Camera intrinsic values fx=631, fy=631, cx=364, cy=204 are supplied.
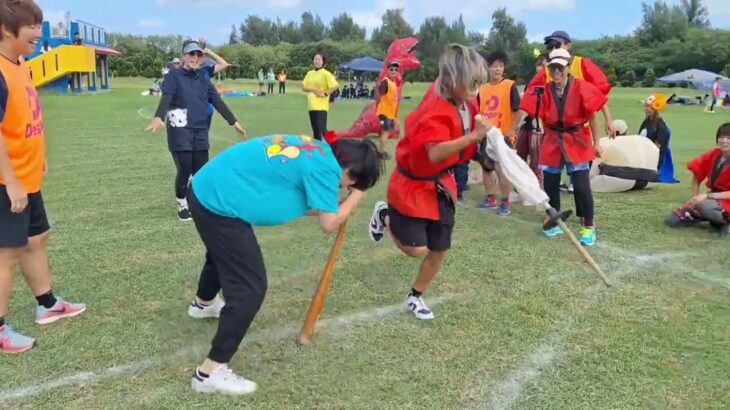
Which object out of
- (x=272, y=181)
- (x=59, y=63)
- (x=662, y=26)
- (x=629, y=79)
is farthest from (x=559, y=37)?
(x=662, y=26)

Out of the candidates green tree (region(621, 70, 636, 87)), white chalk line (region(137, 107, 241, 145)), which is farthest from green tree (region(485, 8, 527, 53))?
white chalk line (region(137, 107, 241, 145))

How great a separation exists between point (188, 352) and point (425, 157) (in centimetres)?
182

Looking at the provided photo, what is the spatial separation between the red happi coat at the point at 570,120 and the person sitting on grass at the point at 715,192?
125cm

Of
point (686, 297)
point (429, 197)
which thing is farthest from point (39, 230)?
point (686, 297)

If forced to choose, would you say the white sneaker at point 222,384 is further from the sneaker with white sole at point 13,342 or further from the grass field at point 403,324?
the sneaker with white sole at point 13,342

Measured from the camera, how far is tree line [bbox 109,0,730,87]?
2244 inches

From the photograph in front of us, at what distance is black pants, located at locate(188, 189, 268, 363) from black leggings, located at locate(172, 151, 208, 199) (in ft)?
11.7

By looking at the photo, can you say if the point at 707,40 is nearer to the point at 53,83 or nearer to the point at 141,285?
the point at 53,83

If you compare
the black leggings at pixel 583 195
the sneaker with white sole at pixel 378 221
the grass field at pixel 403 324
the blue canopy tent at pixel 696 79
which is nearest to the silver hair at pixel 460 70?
the sneaker with white sole at pixel 378 221

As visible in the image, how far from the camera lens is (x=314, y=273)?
5.05 meters

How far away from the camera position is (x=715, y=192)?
6219 mm

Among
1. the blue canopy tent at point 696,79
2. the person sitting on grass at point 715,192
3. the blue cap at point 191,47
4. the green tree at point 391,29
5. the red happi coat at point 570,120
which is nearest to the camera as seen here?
the red happi coat at point 570,120

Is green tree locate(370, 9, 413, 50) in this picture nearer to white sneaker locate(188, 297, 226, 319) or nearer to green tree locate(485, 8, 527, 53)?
green tree locate(485, 8, 527, 53)

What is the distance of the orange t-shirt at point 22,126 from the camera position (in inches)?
133
